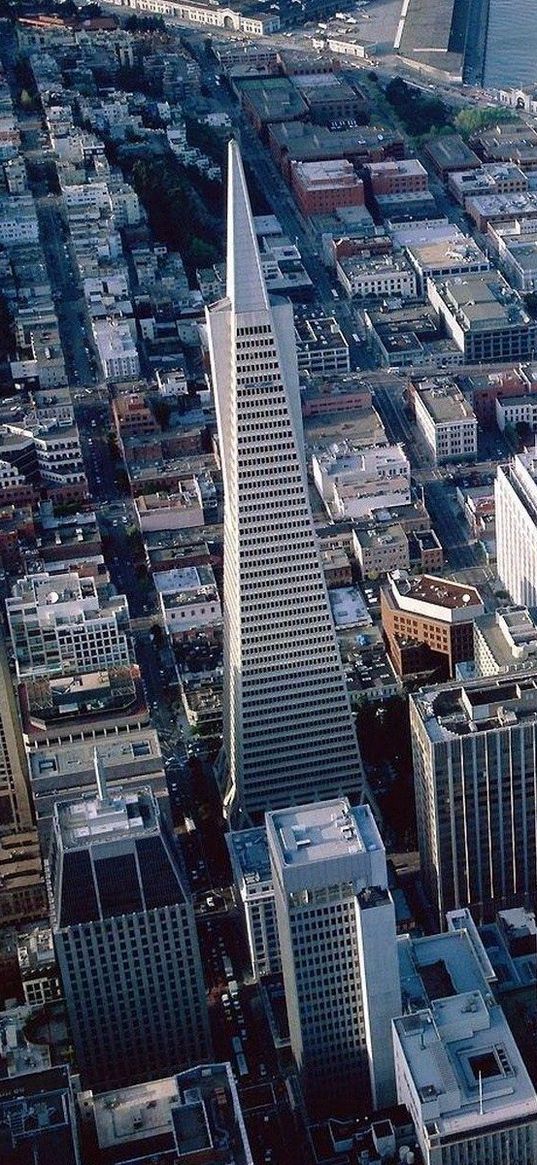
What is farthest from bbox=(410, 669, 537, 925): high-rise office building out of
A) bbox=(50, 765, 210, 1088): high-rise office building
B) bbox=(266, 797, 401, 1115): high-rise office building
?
bbox=(50, 765, 210, 1088): high-rise office building

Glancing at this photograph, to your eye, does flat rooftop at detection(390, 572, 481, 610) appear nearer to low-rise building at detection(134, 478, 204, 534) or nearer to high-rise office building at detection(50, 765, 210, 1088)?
low-rise building at detection(134, 478, 204, 534)

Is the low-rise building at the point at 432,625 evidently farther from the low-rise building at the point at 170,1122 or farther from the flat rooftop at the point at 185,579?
the low-rise building at the point at 170,1122

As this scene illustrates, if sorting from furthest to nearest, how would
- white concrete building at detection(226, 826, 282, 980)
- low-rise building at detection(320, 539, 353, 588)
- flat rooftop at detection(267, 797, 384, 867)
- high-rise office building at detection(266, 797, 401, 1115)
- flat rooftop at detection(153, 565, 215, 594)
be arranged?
low-rise building at detection(320, 539, 353, 588) → flat rooftop at detection(153, 565, 215, 594) → white concrete building at detection(226, 826, 282, 980) → flat rooftop at detection(267, 797, 384, 867) → high-rise office building at detection(266, 797, 401, 1115)

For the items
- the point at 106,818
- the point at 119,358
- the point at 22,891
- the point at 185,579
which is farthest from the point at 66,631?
the point at 119,358

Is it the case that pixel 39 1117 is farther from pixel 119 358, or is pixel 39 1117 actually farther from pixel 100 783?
pixel 119 358

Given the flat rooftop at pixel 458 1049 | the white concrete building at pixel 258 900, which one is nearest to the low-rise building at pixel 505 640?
the white concrete building at pixel 258 900

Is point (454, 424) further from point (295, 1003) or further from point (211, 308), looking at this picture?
point (295, 1003)
